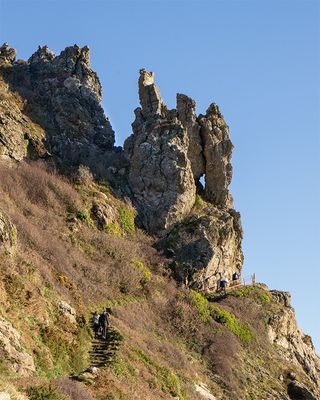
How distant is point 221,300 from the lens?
188ft

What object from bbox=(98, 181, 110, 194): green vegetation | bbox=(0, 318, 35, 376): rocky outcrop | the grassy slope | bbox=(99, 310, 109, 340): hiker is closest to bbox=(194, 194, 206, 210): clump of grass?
the grassy slope

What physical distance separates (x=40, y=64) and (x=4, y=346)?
67.9 metres

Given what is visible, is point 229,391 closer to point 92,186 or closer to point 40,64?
point 92,186

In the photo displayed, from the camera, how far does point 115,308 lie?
42.1 meters

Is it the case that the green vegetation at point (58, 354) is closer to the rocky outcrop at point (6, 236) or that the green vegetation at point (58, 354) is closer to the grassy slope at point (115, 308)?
the grassy slope at point (115, 308)

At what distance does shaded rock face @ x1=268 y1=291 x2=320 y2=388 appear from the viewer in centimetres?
5613

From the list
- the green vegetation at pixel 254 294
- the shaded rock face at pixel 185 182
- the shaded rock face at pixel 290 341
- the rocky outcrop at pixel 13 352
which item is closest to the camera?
the rocky outcrop at pixel 13 352

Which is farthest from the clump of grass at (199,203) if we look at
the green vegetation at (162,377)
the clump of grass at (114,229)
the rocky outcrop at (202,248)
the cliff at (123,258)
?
the green vegetation at (162,377)

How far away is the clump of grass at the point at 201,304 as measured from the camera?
50594 millimetres

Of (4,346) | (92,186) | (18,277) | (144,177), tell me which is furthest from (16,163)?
(4,346)

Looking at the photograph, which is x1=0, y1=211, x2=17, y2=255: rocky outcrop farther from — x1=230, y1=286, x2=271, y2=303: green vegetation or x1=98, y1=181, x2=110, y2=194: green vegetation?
x1=230, y1=286, x2=271, y2=303: green vegetation

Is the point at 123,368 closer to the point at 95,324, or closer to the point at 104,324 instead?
the point at 104,324

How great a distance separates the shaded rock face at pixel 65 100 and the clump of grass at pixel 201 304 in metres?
23.5

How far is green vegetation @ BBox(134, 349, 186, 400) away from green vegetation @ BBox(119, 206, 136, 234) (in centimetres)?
2568
